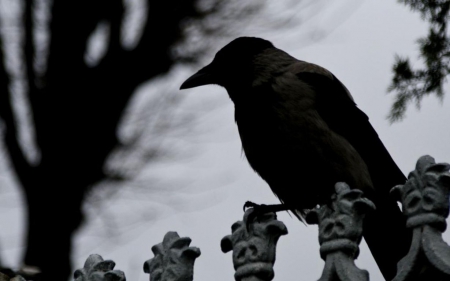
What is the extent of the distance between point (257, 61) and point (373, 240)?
1103 mm

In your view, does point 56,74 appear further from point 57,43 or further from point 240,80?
point 240,80

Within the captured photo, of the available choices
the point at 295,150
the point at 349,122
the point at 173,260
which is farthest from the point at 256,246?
the point at 349,122

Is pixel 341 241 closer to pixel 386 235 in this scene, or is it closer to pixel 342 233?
pixel 342 233

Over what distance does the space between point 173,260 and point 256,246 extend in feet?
0.69

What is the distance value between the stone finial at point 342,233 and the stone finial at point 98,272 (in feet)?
1.93

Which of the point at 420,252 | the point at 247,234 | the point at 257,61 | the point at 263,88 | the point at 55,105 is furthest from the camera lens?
the point at 55,105

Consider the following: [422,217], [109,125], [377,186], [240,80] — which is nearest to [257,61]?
[240,80]

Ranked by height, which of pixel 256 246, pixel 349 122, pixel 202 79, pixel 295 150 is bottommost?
pixel 256 246

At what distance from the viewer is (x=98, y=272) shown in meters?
2.30

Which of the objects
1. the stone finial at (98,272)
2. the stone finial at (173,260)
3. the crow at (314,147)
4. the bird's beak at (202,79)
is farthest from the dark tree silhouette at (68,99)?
the stone finial at (173,260)

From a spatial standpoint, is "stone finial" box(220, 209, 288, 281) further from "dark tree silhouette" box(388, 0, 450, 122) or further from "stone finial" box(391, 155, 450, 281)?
"dark tree silhouette" box(388, 0, 450, 122)

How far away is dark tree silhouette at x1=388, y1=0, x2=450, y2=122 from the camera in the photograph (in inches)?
149

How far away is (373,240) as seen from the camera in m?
3.61

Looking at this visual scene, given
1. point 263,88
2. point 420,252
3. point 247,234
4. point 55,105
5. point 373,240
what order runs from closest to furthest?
1. point 420,252
2. point 247,234
3. point 373,240
4. point 263,88
5. point 55,105
